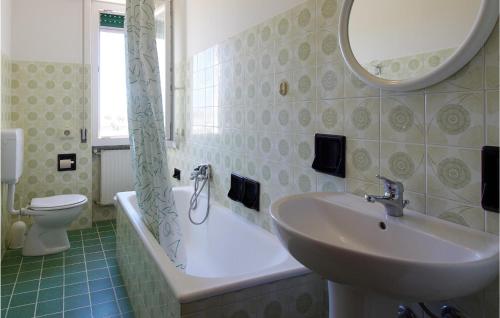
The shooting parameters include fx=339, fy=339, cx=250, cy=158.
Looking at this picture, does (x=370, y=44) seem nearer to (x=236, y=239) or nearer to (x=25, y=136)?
(x=236, y=239)

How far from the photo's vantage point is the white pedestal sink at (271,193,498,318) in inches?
28.5

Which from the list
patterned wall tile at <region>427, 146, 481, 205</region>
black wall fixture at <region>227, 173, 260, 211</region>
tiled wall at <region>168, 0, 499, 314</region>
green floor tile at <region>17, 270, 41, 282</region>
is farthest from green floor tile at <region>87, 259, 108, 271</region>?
patterned wall tile at <region>427, 146, 481, 205</region>

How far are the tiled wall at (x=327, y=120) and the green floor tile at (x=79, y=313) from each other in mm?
1072

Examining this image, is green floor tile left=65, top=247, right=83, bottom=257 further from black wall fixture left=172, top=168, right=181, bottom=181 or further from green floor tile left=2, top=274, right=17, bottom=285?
black wall fixture left=172, top=168, right=181, bottom=181

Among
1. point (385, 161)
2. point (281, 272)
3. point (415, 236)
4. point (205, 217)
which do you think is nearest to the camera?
point (415, 236)

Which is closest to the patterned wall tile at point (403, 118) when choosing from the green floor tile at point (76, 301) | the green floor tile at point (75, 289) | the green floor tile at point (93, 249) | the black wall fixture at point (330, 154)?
the black wall fixture at point (330, 154)

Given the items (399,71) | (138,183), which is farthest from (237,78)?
(399,71)

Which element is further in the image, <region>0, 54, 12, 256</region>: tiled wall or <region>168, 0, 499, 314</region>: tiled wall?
<region>0, 54, 12, 256</region>: tiled wall

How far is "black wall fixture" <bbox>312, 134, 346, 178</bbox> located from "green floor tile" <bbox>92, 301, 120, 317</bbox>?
59.4 inches

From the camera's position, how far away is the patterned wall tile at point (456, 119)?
0.94 m

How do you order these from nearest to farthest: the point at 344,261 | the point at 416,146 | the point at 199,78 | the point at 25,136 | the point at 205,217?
the point at 344,261 → the point at 416,146 → the point at 205,217 → the point at 199,78 → the point at 25,136

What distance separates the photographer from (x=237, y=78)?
7.14 ft

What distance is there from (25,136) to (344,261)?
340cm

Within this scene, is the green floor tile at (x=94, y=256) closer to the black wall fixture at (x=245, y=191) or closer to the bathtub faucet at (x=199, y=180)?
the bathtub faucet at (x=199, y=180)
